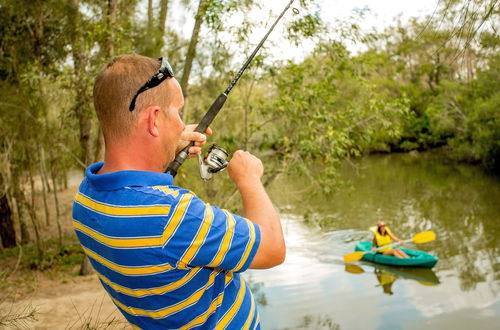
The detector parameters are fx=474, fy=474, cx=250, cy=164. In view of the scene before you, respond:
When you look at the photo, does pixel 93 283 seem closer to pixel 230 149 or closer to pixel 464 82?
pixel 230 149

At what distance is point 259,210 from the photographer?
4.75 feet

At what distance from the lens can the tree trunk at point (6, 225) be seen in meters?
11.6

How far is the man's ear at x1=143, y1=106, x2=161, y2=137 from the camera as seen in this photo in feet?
4.41

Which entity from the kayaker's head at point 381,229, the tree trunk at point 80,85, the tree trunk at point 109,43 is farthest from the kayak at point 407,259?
the tree trunk at point 109,43

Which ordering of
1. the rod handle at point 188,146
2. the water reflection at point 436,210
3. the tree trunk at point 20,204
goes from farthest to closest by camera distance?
the water reflection at point 436,210
the tree trunk at point 20,204
the rod handle at point 188,146

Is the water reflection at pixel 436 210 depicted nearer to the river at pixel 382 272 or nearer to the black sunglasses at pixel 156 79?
the river at pixel 382 272

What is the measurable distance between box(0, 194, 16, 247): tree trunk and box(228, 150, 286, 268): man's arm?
11585 millimetres

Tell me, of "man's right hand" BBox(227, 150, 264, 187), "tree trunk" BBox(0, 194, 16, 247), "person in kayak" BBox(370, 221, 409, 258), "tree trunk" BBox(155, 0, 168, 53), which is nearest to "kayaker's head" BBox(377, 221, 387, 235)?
"person in kayak" BBox(370, 221, 409, 258)

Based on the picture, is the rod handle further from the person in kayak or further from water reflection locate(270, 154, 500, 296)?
the person in kayak

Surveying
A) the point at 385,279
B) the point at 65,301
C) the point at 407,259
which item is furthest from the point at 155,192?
the point at 407,259

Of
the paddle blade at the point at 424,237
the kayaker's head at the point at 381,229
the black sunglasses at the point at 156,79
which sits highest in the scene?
the black sunglasses at the point at 156,79

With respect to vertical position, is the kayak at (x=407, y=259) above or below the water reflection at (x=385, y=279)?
above

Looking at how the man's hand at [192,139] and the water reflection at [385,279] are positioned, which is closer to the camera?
the man's hand at [192,139]

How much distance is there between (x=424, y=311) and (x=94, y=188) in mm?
10066
